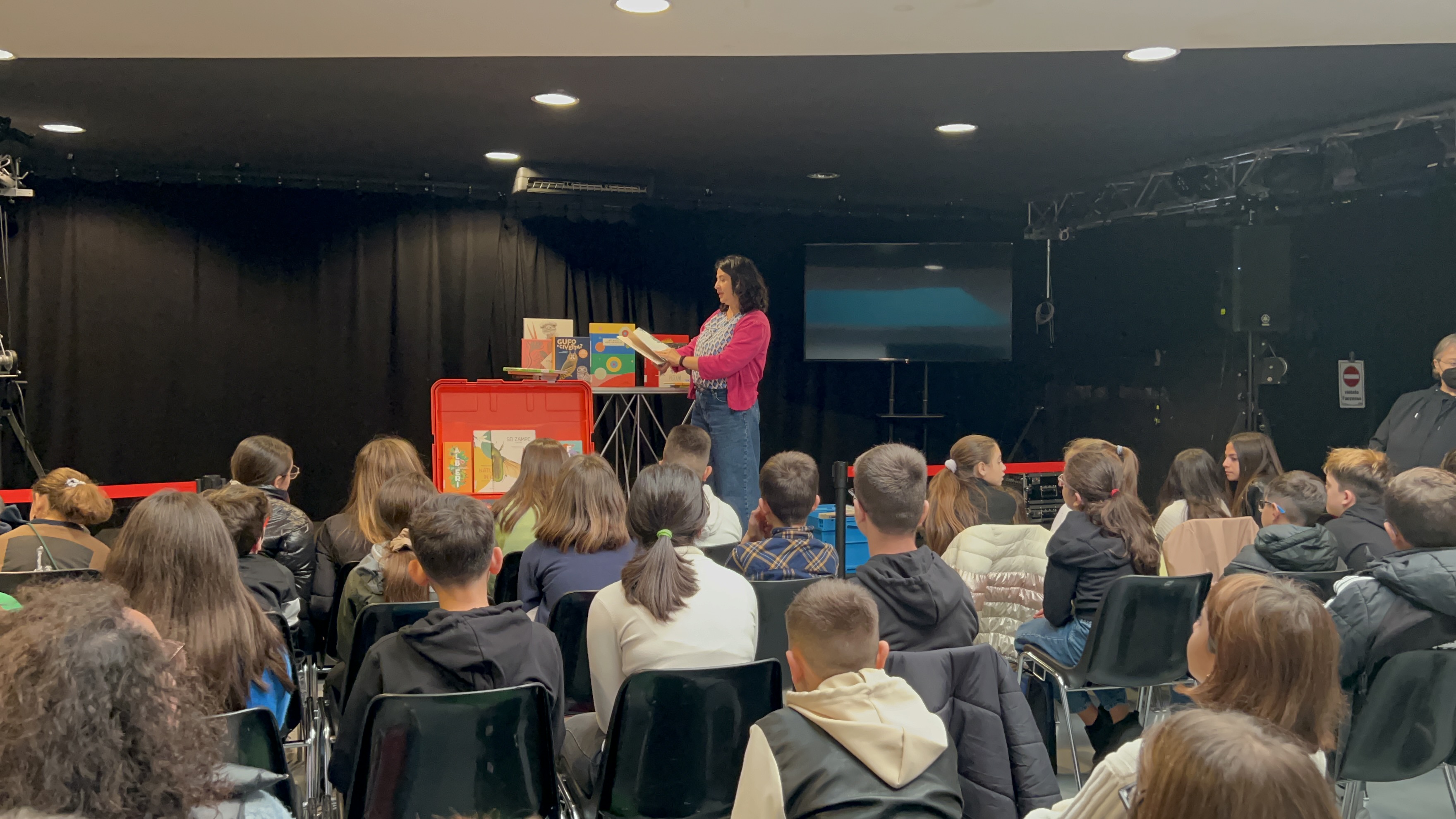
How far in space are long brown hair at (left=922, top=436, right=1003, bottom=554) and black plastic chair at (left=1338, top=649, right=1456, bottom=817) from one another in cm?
154

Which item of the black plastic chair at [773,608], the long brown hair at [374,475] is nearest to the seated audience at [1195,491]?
the black plastic chair at [773,608]

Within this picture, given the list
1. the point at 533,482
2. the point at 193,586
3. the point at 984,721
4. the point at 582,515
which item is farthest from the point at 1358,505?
Result: the point at 193,586

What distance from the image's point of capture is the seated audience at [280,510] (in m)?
3.45

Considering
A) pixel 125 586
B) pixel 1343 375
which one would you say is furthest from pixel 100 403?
pixel 1343 375

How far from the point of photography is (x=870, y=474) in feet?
8.10

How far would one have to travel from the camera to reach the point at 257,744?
185 centimetres

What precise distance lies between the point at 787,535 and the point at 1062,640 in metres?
0.97

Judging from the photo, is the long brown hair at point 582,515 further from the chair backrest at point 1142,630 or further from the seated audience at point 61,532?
the seated audience at point 61,532

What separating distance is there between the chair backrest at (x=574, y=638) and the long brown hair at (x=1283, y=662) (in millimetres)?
1493

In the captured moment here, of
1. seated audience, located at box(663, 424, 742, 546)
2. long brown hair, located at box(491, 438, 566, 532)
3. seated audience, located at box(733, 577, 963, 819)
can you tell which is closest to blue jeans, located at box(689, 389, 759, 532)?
seated audience, located at box(663, 424, 742, 546)

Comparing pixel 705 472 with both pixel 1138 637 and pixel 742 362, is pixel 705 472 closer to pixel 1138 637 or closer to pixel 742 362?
pixel 742 362

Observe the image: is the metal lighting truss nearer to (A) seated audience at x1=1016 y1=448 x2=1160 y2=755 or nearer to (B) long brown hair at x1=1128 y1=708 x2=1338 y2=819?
(A) seated audience at x1=1016 y1=448 x2=1160 y2=755

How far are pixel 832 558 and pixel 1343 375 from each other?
6.24 metres

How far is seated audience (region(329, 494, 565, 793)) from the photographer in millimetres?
1999
